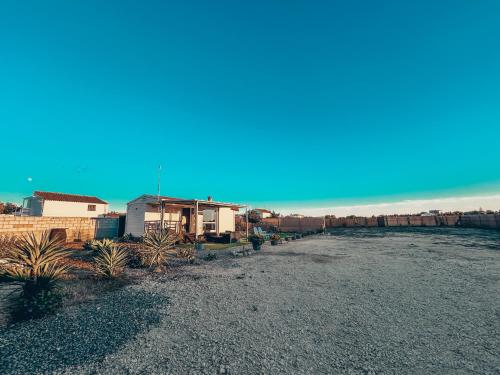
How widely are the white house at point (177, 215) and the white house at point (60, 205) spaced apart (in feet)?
52.9

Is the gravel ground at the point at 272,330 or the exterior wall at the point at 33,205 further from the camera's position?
the exterior wall at the point at 33,205

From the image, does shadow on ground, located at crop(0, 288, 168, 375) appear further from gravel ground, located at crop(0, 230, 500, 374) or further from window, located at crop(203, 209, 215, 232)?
window, located at crop(203, 209, 215, 232)

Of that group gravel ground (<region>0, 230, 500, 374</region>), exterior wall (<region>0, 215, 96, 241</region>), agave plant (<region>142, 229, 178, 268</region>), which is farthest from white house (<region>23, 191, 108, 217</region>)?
gravel ground (<region>0, 230, 500, 374</region>)

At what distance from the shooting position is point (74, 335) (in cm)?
389

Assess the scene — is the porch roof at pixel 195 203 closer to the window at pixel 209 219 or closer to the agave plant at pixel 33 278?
the window at pixel 209 219

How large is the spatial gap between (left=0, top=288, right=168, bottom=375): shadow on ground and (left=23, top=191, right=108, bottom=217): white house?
103 feet

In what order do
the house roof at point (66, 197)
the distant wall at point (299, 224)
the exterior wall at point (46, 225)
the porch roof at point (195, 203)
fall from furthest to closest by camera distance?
the distant wall at point (299, 224) < the house roof at point (66, 197) < the porch roof at point (195, 203) < the exterior wall at point (46, 225)

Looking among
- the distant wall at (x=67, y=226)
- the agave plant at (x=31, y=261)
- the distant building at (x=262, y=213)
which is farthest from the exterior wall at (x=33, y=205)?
the distant building at (x=262, y=213)

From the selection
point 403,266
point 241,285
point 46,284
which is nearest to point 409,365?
point 241,285

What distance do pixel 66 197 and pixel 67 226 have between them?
1836cm

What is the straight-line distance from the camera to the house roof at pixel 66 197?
1107 inches

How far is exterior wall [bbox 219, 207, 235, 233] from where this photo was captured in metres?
22.9

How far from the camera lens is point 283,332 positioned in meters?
4.13

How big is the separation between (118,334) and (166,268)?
5.62 metres
